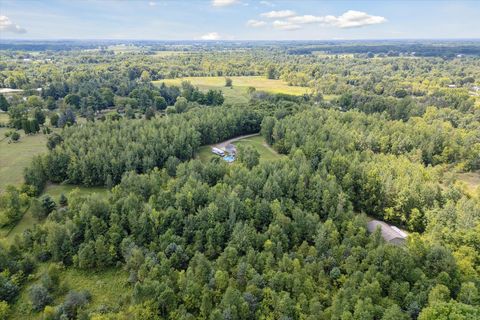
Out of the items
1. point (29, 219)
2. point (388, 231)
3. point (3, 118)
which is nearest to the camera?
point (388, 231)

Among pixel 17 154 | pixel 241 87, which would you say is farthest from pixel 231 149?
pixel 241 87

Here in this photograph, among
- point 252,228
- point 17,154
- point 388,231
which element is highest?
point 252,228

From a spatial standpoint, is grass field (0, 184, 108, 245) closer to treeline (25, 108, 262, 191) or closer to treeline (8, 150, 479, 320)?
treeline (25, 108, 262, 191)

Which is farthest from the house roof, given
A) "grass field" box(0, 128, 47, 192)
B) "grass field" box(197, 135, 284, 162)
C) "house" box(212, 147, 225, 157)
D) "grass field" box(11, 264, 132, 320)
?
"grass field" box(0, 128, 47, 192)

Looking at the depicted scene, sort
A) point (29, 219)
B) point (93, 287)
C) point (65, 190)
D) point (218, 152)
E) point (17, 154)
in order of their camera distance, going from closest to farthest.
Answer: point (93, 287) → point (29, 219) → point (65, 190) → point (17, 154) → point (218, 152)

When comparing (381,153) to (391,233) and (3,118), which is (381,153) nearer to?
(391,233)

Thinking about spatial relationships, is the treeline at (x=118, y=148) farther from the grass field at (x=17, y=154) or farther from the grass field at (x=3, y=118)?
the grass field at (x=3, y=118)

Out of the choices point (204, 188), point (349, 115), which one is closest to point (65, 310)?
point (204, 188)

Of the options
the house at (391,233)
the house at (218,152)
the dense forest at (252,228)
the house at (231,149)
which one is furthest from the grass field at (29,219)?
the house at (391,233)
